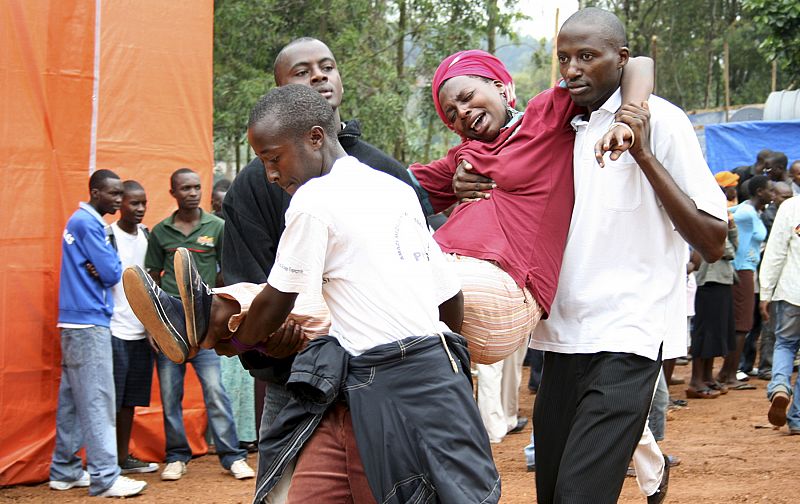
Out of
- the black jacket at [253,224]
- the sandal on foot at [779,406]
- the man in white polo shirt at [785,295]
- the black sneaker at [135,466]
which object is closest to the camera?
the black jacket at [253,224]

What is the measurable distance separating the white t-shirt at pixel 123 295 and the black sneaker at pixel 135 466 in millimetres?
1018

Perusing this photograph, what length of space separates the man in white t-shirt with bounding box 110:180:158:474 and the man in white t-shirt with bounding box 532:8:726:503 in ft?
14.7

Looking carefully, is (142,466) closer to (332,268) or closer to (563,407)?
(563,407)

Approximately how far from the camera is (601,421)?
350cm

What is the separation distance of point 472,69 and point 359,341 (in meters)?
1.41

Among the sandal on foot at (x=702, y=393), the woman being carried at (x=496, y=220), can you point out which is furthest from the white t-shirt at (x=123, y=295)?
the sandal on foot at (x=702, y=393)

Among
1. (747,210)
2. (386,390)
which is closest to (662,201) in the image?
(386,390)

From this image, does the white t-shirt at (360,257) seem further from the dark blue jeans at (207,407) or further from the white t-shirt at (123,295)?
the dark blue jeans at (207,407)

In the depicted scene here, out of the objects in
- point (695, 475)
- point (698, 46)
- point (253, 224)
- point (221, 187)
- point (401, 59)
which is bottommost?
point (695, 475)

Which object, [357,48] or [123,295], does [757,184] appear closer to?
[357,48]

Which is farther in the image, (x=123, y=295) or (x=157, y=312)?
(x=123, y=295)

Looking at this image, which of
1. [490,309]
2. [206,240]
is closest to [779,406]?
[206,240]

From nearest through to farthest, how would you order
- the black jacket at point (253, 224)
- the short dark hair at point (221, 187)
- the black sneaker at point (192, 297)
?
the black sneaker at point (192, 297) < the black jacket at point (253, 224) < the short dark hair at point (221, 187)

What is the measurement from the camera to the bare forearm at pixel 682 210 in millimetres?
3311
